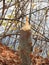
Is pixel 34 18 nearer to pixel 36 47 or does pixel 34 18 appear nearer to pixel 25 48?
pixel 36 47

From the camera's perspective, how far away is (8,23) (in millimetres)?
4465

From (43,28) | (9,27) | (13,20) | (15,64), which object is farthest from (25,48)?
(43,28)

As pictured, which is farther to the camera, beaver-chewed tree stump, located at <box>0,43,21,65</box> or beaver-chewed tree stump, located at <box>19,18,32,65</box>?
beaver-chewed tree stump, located at <box>0,43,21,65</box>

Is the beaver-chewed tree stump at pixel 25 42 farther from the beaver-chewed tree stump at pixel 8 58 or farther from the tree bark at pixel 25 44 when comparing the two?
the beaver-chewed tree stump at pixel 8 58

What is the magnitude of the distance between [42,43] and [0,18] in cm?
95

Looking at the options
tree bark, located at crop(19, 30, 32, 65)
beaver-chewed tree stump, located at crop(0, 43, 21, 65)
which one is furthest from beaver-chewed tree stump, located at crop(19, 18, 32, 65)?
beaver-chewed tree stump, located at crop(0, 43, 21, 65)

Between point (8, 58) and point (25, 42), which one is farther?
point (8, 58)

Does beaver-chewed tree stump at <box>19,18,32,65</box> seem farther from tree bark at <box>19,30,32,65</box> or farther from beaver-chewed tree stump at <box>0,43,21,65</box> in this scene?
beaver-chewed tree stump at <box>0,43,21,65</box>

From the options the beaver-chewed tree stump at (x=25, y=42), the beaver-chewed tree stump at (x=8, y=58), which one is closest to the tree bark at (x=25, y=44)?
the beaver-chewed tree stump at (x=25, y=42)

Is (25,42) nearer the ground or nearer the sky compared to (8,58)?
nearer the sky

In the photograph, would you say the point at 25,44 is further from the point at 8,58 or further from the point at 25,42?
the point at 8,58

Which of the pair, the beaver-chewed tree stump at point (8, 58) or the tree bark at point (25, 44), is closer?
the tree bark at point (25, 44)

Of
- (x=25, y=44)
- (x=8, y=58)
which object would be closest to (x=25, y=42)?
(x=25, y=44)

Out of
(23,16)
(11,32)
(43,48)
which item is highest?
(23,16)
